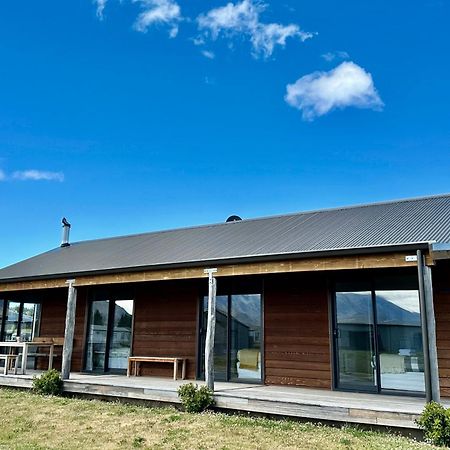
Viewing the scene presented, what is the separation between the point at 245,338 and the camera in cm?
886

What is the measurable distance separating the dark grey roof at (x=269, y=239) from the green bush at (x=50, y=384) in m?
1.96

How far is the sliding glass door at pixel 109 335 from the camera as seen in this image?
34.3 feet

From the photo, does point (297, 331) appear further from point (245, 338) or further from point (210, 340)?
point (210, 340)

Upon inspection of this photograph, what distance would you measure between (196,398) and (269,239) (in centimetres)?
317

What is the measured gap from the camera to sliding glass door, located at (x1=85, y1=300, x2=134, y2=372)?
34.3ft

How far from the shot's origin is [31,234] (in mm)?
28750

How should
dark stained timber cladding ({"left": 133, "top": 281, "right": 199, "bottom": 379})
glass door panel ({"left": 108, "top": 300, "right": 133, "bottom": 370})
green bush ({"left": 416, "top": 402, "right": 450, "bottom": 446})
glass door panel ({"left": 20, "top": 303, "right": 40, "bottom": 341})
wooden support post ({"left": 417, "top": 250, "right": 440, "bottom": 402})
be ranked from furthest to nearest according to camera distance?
1. glass door panel ({"left": 20, "top": 303, "right": 40, "bottom": 341})
2. glass door panel ({"left": 108, "top": 300, "right": 133, "bottom": 370})
3. dark stained timber cladding ({"left": 133, "top": 281, "right": 199, "bottom": 379})
4. wooden support post ({"left": 417, "top": 250, "right": 440, "bottom": 402})
5. green bush ({"left": 416, "top": 402, "right": 450, "bottom": 446})

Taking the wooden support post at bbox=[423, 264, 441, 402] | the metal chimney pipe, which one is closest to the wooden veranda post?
the wooden support post at bbox=[423, 264, 441, 402]

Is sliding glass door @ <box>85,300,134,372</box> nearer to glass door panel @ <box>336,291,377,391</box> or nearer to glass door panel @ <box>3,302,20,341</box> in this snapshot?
glass door panel @ <box>3,302,20,341</box>

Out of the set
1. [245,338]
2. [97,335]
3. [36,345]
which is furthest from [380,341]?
[36,345]

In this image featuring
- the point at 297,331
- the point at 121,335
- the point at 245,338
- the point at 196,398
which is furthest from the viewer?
the point at 121,335

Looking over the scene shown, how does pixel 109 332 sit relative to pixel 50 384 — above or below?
above

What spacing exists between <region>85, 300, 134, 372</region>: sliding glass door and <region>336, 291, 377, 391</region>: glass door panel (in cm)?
485

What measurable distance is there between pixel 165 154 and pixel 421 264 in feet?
46.4
